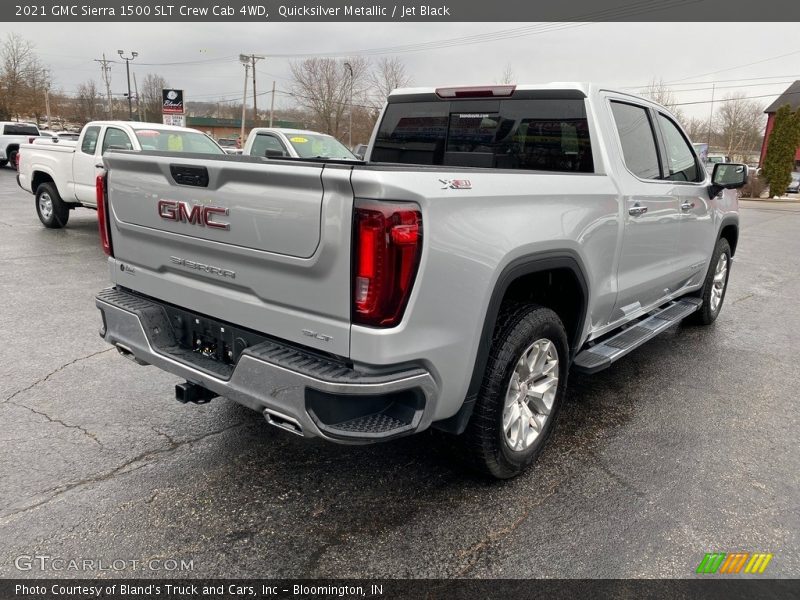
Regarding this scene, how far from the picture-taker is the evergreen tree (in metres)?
29.5

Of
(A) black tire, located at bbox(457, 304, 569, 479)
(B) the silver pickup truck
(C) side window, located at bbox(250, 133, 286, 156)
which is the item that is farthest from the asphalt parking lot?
(C) side window, located at bbox(250, 133, 286, 156)

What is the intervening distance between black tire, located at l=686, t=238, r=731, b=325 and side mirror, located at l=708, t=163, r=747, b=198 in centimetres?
79

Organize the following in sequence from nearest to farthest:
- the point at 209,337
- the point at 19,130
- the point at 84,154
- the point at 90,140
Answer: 1. the point at 209,337
2. the point at 84,154
3. the point at 90,140
4. the point at 19,130

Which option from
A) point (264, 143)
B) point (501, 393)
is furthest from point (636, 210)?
point (264, 143)

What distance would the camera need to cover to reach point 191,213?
2.74 metres

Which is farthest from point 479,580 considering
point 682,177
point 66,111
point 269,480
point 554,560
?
point 66,111

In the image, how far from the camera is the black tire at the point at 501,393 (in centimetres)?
275

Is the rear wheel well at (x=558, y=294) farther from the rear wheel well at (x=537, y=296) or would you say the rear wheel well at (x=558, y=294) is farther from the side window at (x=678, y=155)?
the side window at (x=678, y=155)

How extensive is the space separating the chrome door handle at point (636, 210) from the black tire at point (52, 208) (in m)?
10.1

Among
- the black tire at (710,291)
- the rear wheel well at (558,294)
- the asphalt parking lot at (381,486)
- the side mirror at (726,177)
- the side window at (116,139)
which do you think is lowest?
the asphalt parking lot at (381,486)

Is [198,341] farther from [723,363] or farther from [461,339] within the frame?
[723,363]

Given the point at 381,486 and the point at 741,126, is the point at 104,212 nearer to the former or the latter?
the point at 381,486

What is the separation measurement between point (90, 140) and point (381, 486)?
30.6ft

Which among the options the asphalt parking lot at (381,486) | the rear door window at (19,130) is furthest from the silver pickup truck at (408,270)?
the rear door window at (19,130)
